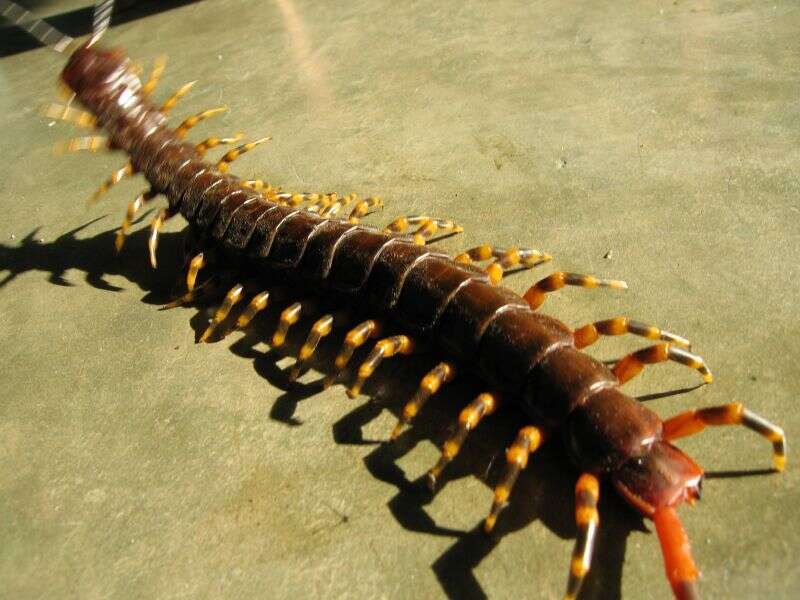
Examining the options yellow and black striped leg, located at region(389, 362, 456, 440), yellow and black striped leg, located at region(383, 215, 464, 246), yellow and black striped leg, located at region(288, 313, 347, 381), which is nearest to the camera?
yellow and black striped leg, located at region(389, 362, 456, 440)

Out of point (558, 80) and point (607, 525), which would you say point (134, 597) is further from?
point (558, 80)

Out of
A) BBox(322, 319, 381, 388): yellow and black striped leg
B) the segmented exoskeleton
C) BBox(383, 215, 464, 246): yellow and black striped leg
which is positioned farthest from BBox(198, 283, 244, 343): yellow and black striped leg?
BBox(383, 215, 464, 246): yellow and black striped leg

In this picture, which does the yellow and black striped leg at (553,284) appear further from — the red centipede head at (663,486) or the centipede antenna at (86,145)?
the centipede antenna at (86,145)

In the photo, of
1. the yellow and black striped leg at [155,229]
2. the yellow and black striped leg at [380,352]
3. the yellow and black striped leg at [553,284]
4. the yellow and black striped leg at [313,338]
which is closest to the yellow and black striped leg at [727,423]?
the yellow and black striped leg at [553,284]

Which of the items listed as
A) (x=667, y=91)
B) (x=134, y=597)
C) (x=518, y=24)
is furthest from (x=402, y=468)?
(x=518, y=24)

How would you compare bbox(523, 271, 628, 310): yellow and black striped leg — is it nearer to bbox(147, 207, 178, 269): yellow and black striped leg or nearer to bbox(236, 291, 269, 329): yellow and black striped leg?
bbox(236, 291, 269, 329): yellow and black striped leg

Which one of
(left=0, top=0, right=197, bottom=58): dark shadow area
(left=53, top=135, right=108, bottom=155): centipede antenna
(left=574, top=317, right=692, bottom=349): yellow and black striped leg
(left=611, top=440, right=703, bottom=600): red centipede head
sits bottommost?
(left=611, top=440, right=703, bottom=600): red centipede head

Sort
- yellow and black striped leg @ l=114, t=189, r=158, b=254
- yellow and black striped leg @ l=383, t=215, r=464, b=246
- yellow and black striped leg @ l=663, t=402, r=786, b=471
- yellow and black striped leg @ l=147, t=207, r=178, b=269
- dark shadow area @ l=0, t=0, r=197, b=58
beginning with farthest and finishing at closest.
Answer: dark shadow area @ l=0, t=0, r=197, b=58
yellow and black striped leg @ l=114, t=189, r=158, b=254
yellow and black striped leg @ l=147, t=207, r=178, b=269
yellow and black striped leg @ l=383, t=215, r=464, b=246
yellow and black striped leg @ l=663, t=402, r=786, b=471

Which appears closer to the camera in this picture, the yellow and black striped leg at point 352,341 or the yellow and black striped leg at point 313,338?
the yellow and black striped leg at point 352,341
